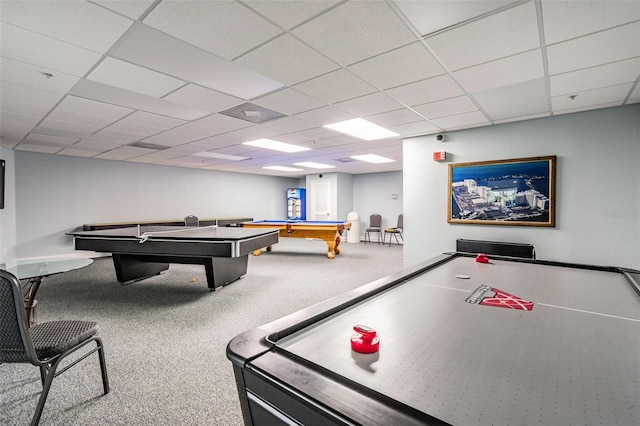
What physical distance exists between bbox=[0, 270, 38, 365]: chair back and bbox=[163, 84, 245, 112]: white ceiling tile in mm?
2219

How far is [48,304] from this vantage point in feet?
12.6

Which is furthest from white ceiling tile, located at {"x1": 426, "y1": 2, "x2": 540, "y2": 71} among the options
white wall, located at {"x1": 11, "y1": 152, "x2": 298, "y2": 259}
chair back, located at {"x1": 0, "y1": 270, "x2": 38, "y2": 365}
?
white wall, located at {"x1": 11, "y1": 152, "x2": 298, "y2": 259}

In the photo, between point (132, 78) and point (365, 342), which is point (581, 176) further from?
point (132, 78)

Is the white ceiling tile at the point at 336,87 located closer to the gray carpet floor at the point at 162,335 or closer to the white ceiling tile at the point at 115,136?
the gray carpet floor at the point at 162,335

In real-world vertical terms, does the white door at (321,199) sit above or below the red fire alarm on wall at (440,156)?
below

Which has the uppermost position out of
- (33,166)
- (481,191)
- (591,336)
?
(33,166)

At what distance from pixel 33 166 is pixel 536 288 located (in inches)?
360

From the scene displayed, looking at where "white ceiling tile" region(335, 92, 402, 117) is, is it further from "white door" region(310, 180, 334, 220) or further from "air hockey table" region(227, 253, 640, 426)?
"white door" region(310, 180, 334, 220)

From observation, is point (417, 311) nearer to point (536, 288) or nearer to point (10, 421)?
point (536, 288)

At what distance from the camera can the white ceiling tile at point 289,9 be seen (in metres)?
1.74

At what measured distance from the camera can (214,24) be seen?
6.38 ft

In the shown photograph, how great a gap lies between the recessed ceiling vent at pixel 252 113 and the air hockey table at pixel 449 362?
289 centimetres

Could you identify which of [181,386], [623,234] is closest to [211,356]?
[181,386]

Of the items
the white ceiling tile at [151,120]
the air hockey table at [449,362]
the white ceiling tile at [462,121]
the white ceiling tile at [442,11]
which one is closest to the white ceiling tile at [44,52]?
the white ceiling tile at [151,120]
